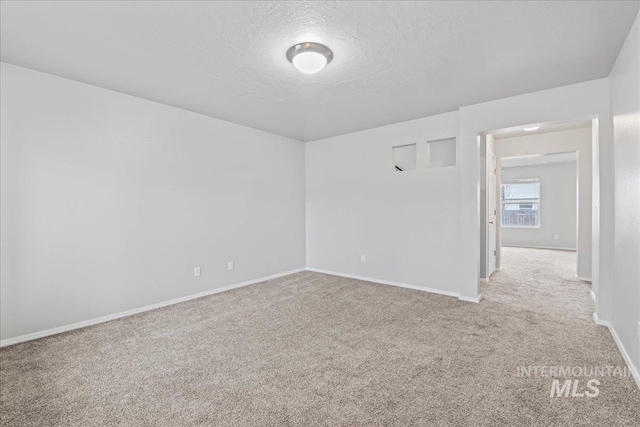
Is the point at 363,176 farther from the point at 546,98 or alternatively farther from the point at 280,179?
the point at 546,98

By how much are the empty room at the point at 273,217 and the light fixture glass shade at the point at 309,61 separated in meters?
0.02

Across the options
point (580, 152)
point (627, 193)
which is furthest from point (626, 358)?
point (580, 152)

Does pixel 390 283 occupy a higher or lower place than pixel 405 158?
lower

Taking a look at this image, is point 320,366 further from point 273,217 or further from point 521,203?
point 521,203

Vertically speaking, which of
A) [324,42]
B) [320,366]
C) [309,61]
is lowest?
[320,366]

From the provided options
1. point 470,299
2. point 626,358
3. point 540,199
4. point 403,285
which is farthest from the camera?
point 540,199

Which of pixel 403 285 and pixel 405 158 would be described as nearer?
pixel 403 285

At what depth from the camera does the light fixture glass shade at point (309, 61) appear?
2.32 meters

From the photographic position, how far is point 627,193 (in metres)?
2.21

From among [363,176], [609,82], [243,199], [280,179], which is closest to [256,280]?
[243,199]

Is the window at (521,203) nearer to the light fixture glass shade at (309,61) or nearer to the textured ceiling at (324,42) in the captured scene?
the textured ceiling at (324,42)

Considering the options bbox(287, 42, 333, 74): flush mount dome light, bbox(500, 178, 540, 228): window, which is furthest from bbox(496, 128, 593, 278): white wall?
bbox(287, 42, 333, 74): flush mount dome light

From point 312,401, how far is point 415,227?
3084mm

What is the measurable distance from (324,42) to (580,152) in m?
5.19
